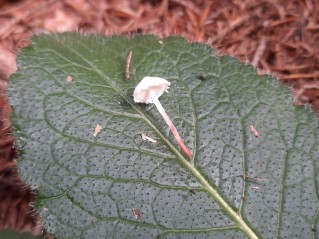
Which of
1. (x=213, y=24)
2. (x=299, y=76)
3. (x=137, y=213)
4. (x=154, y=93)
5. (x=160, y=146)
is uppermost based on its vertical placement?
(x=213, y=24)

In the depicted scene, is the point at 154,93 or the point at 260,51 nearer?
the point at 154,93

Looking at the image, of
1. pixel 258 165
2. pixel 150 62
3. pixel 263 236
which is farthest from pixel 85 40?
pixel 263 236

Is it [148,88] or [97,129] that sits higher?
[148,88]

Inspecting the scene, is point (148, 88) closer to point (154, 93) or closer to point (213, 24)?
point (154, 93)

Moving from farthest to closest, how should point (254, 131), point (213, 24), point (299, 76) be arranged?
point (213, 24) → point (299, 76) → point (254, 131)

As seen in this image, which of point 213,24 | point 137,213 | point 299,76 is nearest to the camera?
point 137,213

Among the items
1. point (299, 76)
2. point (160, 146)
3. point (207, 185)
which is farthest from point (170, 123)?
point (299, 76)

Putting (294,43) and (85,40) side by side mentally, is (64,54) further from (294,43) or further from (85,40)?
Answer: (294,43)

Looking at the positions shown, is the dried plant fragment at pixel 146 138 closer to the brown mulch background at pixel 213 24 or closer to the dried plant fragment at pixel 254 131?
the dried plant fragment at pixel 254 131
